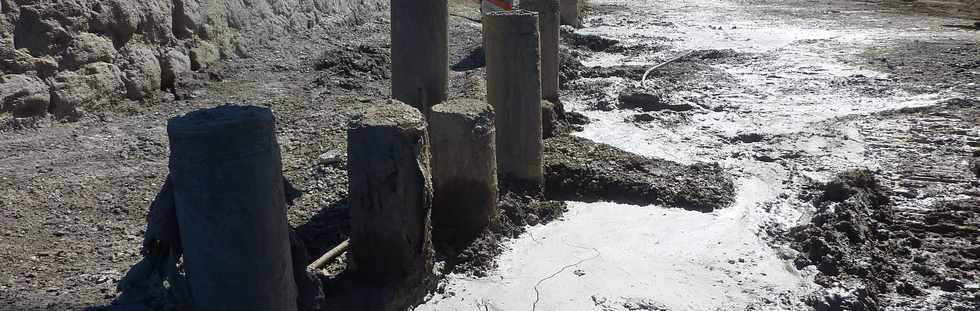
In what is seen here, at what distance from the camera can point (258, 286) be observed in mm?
3438

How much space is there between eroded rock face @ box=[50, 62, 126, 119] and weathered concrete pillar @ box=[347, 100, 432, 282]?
3.56 metres

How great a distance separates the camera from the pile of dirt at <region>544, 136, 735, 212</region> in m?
6.68

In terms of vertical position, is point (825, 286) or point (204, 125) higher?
point (204, 125)

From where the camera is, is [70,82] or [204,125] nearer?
[204,125]

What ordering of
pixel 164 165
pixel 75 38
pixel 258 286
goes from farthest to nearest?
pixel 75 38, pixel 164 165, pixel 258 286

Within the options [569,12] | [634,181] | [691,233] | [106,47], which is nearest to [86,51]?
[106,47]

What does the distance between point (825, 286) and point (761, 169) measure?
227 cm

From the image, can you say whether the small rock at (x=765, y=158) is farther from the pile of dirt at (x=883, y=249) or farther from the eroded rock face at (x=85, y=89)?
the eroded rock face at (x=85, y=89)

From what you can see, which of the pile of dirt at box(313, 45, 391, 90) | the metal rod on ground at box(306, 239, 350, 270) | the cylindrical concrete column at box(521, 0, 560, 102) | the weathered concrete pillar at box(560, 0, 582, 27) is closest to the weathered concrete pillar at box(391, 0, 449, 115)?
the metal rod on ground at box(306, 239, 350, 270)

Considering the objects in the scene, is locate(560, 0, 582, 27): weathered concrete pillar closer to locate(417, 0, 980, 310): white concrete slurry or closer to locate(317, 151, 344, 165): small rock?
locate(417, 0, 980, 310): white concrete slurry

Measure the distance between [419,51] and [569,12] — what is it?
9863 millimetres

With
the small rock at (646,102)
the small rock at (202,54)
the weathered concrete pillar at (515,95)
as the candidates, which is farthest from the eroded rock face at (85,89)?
the small rock at (646,102)

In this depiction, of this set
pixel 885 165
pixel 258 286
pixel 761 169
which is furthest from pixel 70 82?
pixel 885 165

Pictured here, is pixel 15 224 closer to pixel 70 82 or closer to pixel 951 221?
pixel 70 82
